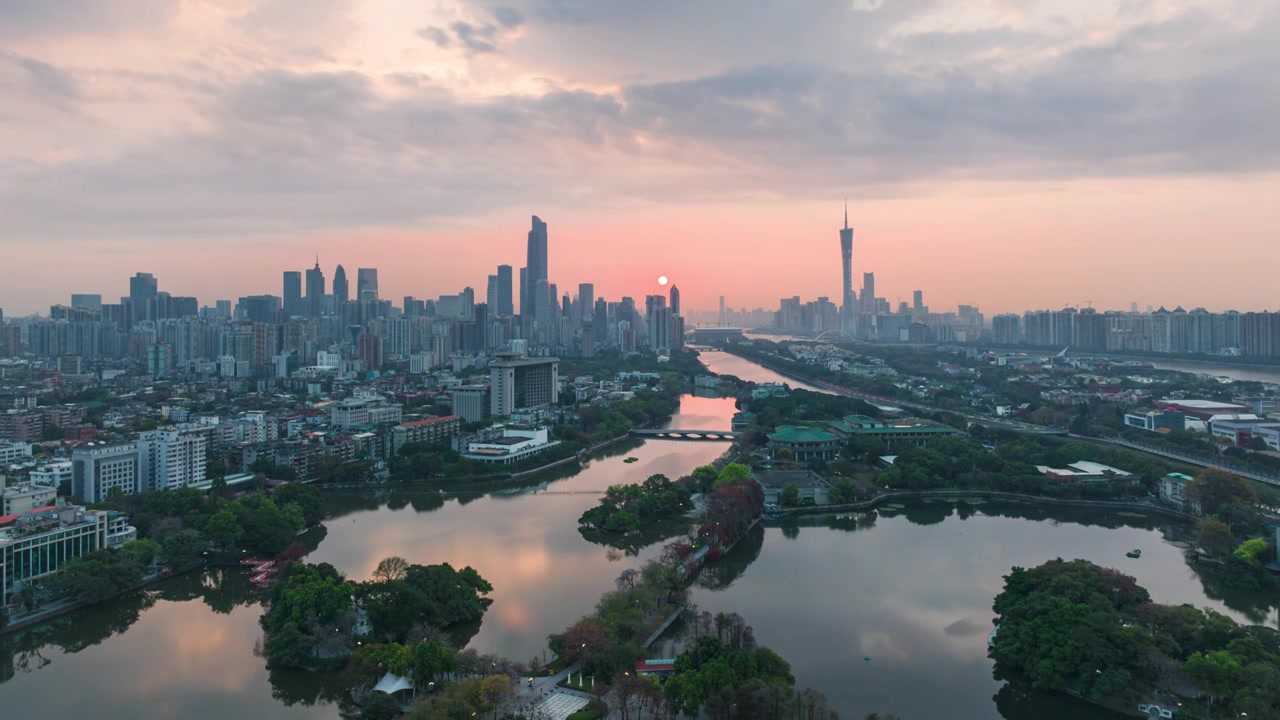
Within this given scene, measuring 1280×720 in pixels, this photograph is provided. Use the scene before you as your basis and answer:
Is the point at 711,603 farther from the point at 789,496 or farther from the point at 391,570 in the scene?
the point at 789,496

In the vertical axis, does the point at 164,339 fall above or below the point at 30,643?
above

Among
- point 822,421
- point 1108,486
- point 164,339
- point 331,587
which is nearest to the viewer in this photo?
point 331,587

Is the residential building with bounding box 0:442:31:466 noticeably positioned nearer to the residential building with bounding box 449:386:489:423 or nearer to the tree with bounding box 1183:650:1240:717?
the residential building with bounding box 449:386:489:423

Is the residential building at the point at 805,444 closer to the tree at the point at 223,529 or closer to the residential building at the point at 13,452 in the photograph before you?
the tree at the point at 223,529

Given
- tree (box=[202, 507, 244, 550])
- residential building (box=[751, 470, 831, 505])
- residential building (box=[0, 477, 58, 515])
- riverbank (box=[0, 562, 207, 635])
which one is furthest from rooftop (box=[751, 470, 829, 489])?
residential building (box=[0, 477, 58, 515])

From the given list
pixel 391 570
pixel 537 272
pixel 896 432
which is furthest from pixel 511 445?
pixel 537 272

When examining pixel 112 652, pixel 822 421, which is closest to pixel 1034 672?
pixel 112 652

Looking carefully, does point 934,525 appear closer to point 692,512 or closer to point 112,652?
point 692,512
